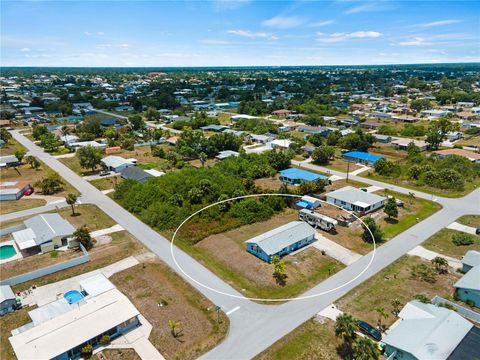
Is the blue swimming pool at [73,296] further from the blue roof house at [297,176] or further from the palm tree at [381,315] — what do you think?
the blue roof house at [297,176]

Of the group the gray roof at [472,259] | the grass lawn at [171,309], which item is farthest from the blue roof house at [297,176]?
the grass lawn at [171,309]

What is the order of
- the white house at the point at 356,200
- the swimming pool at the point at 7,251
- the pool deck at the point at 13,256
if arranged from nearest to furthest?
the pool deck at the point at 13,256, the swimming pool at the point at 7,251, the white house at the point at 356,200

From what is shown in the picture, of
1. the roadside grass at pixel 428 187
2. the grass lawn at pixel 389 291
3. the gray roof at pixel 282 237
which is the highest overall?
the gray roof at pixel 282 237

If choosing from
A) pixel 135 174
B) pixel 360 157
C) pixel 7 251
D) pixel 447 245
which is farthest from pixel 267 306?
pixel 360 157

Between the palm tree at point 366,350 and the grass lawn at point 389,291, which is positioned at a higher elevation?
the palm tree at point 366,350

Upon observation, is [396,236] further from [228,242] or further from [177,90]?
[177,90]

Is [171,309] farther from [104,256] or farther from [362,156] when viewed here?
[362,156]

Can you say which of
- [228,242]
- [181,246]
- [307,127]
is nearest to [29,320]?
[181,246]
